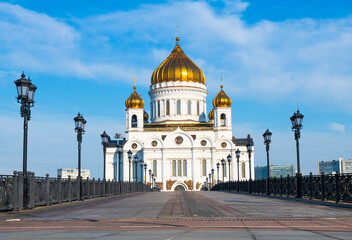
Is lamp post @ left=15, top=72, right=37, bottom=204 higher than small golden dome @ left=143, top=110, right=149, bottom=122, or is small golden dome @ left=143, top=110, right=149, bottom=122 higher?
small golden dome @ left=143, top=110, right=149, bottom=122

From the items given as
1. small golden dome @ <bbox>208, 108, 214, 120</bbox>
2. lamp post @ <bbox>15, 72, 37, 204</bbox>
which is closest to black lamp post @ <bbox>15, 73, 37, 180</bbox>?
lamp post @ <bbox>15, 72, 37, 204</bbox>

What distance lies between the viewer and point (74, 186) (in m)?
22.0

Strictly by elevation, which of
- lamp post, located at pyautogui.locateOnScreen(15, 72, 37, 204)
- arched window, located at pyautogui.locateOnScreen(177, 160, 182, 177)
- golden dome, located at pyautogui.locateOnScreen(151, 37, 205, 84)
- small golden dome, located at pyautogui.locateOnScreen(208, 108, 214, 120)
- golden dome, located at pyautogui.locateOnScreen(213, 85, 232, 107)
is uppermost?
golden dome, located at pyautogui.locateOnScreen(151, 37, 205, 84)

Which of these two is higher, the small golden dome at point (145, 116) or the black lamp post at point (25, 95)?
the small golden dome at point (145, 116)

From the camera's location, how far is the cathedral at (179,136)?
90312mm

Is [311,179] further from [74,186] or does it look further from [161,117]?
[161,117]

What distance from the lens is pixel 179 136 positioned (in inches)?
3573

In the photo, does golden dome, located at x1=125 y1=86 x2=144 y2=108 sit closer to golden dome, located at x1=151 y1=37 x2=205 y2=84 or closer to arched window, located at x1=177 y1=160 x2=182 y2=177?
golden dome, located at x1=151 y1=37 x2=205 y2=84

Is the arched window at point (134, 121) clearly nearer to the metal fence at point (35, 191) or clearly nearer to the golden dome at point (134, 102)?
the golden dome at point (134, 102)

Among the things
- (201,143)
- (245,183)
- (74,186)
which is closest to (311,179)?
(74,186)

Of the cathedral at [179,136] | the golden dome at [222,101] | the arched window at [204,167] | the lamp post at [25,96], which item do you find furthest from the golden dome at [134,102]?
the lamp post at [25,96]

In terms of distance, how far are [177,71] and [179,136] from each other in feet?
48.5

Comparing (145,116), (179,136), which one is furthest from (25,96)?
(145,116)

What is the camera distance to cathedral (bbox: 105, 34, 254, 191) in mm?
90312
